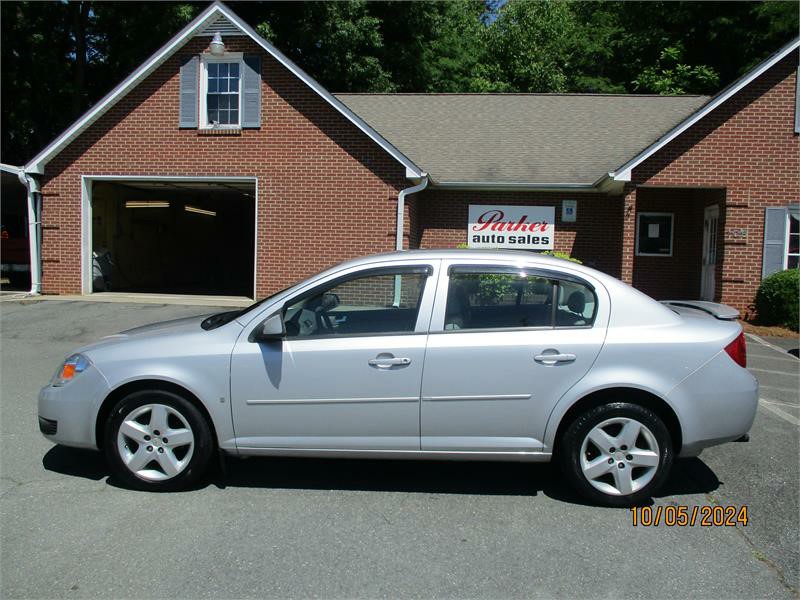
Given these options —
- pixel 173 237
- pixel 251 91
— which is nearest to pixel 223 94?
pixel 251 91

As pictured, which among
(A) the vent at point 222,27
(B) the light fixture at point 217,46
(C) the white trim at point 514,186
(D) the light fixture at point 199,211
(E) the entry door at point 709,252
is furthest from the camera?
(D) the light fixture at point 199,211

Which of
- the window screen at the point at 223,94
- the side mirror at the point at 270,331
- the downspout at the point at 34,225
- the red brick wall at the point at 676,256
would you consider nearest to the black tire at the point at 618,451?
the side mirror at the point at 270,331

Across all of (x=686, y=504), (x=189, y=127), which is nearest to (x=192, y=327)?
(x=686, y=504)

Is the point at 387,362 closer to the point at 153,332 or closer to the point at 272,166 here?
the point at 153,332

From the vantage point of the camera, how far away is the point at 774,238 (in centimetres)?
1386

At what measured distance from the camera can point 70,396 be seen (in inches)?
192

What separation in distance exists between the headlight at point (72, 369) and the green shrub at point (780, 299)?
12.5 meters

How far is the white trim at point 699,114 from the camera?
13435 mm

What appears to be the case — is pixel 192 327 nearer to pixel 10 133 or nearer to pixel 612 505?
pixel 612 505

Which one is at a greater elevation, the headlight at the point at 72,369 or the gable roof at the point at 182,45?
the gable roof at the point at 182,45

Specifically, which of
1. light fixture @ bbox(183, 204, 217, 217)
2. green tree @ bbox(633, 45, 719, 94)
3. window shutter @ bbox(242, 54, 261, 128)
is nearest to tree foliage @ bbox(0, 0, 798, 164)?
green tree @ bbox(633, 45, 719, 94)

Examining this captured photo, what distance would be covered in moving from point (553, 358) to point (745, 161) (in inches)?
444

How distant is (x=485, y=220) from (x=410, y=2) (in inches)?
483
